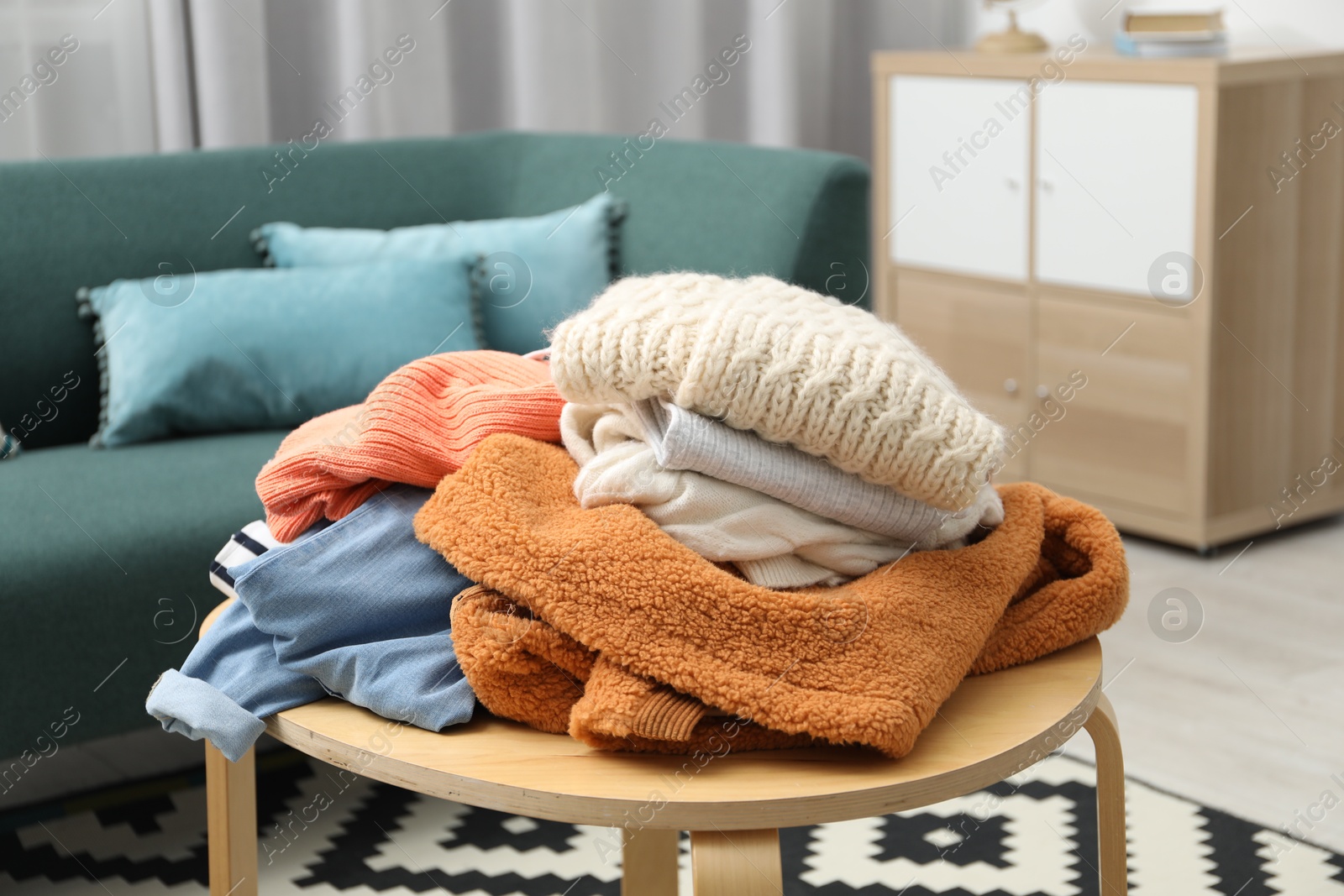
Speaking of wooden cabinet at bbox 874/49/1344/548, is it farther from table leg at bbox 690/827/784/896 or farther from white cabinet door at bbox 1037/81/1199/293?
table leg at bbox 690/827/784/896

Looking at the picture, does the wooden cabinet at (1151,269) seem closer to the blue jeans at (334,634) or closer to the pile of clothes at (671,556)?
the pile of clothes at (671,556)

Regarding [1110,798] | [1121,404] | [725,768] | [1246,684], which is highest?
[725,768]

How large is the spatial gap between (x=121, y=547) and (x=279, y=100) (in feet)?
4.25

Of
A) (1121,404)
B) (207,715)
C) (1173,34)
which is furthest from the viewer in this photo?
(1121,404)

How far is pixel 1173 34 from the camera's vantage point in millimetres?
2330

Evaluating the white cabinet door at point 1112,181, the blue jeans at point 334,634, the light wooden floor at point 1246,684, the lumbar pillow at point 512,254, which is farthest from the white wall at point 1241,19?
the blue jeans at point 334,634

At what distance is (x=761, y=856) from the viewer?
649 millimetres

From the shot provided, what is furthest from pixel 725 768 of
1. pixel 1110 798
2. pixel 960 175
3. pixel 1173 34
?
pixel 960 175

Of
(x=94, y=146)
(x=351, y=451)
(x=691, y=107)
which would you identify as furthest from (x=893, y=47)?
(x=351, y=451)

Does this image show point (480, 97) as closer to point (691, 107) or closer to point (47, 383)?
point (691, 107)

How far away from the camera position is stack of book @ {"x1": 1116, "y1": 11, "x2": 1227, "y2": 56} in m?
2.32

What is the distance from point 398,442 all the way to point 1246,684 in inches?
56.5

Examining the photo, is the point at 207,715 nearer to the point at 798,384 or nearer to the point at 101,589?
the point at 798,384

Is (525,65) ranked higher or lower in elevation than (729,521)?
higher
